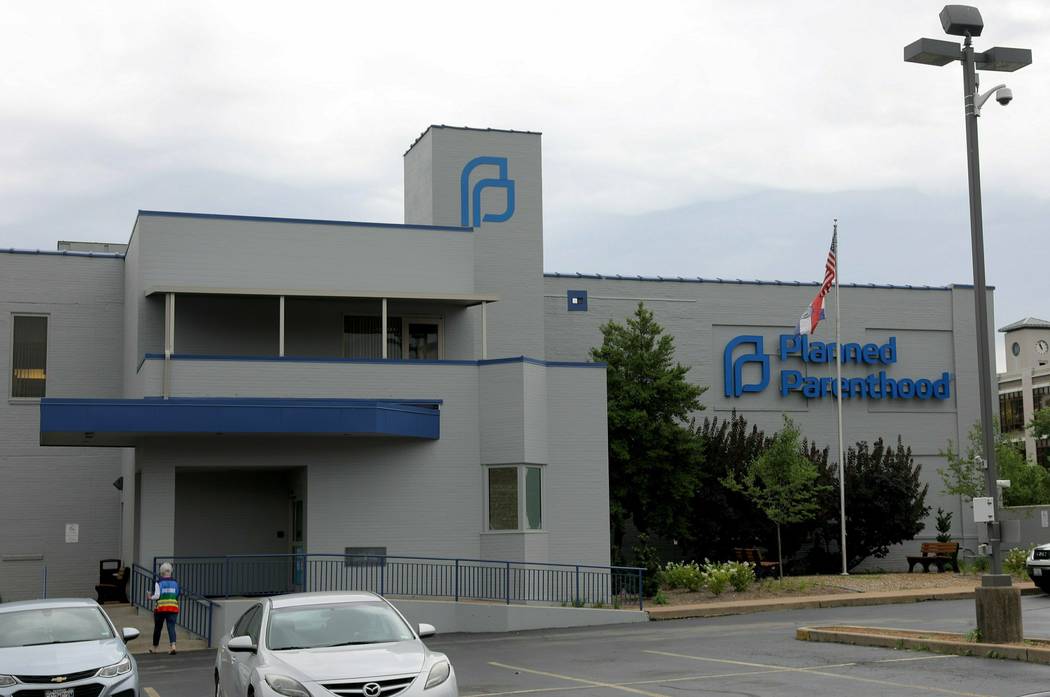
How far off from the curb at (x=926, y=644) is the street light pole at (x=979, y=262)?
3.85 ft

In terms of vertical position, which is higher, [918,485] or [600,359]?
[600,359]

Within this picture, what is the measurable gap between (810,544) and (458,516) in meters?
14.4

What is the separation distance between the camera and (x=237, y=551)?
30.3m

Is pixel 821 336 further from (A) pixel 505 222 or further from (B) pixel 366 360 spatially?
(B) pixel 366 360

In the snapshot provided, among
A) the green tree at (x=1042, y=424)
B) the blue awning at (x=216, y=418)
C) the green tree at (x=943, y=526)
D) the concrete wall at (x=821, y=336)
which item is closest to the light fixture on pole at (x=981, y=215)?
the blue awning at (x=216, y=418)

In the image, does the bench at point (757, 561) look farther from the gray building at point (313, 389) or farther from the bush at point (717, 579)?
the gray building at point (313, 389)

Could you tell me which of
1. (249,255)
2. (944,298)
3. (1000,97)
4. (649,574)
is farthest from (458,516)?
(944,298)

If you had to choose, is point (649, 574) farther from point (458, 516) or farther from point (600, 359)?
point (600, 359)

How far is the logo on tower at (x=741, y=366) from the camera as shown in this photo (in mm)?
40219

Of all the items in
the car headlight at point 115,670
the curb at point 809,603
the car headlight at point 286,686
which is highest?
the car headlight at point 286,686

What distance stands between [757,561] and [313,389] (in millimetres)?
12704

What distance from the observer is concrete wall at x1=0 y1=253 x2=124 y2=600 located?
32.9 metres

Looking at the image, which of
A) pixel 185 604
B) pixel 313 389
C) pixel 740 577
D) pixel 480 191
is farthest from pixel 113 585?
pixel 740 577

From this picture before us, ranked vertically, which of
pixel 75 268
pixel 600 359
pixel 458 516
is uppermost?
pixel 75 268
